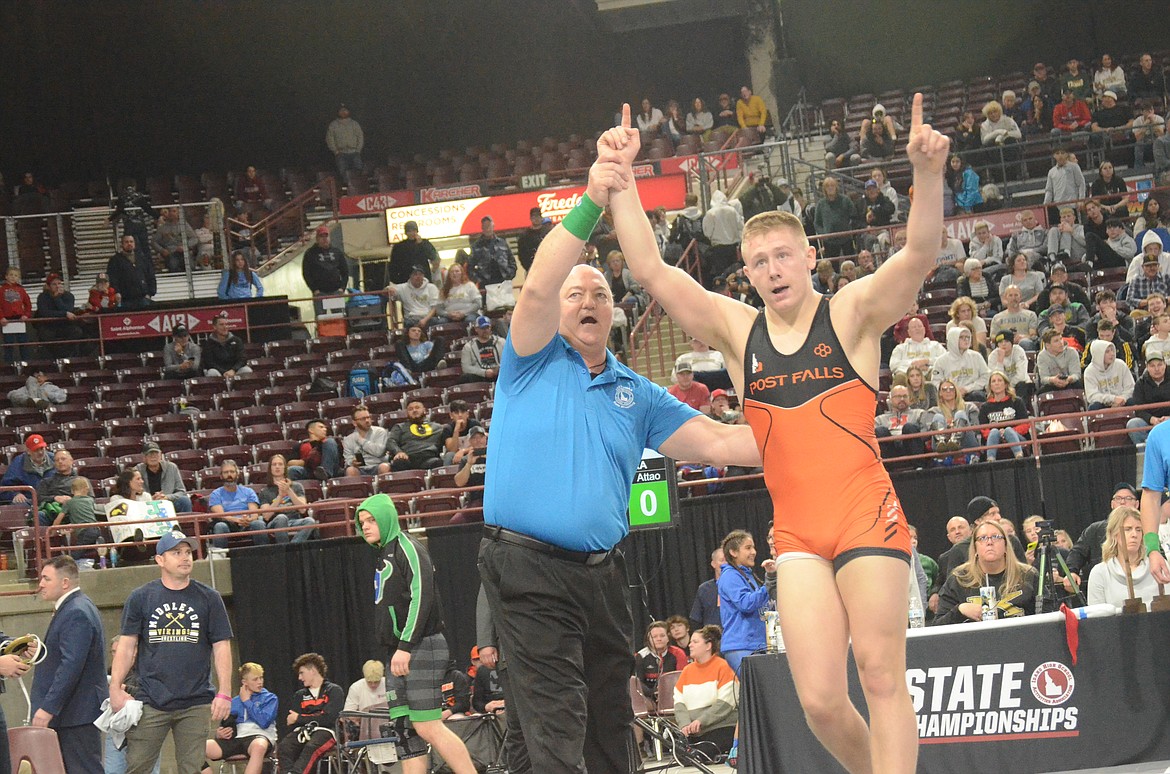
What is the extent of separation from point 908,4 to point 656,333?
13.2m

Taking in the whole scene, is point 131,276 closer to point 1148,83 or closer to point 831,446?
point 1148,83

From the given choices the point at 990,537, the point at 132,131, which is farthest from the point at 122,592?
the point at 132,131

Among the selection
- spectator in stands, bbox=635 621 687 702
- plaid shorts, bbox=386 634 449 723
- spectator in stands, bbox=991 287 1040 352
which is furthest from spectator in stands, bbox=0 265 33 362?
spectator in stands, bbox=991 287 1040 352

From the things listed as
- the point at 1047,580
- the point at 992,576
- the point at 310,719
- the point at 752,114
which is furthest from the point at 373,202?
the point at 1047,580

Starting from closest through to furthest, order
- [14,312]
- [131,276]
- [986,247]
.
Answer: [986,247] → [14,312] → [131,276]

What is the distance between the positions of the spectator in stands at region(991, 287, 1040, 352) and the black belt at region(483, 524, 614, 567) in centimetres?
1104

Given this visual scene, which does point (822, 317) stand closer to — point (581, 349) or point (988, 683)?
point (581, 349)

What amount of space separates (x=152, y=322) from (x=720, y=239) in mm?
8219

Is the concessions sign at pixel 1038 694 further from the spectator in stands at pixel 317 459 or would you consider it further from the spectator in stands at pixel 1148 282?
the spectator in stands at pixel 317 459

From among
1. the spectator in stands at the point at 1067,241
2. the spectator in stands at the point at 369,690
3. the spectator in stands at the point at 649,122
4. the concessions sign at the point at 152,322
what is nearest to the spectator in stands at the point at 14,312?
the concessions sign at the point at 152,322

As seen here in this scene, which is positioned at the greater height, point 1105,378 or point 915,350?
point 915,350

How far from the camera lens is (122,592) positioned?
1276 centimetres

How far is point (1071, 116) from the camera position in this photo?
1978 centimetres

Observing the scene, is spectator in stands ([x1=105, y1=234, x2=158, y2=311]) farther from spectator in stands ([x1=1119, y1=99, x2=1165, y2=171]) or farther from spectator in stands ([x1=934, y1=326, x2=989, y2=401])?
spectator in stands ([x1=1119, y1=99, x2=1165, y2=171])
